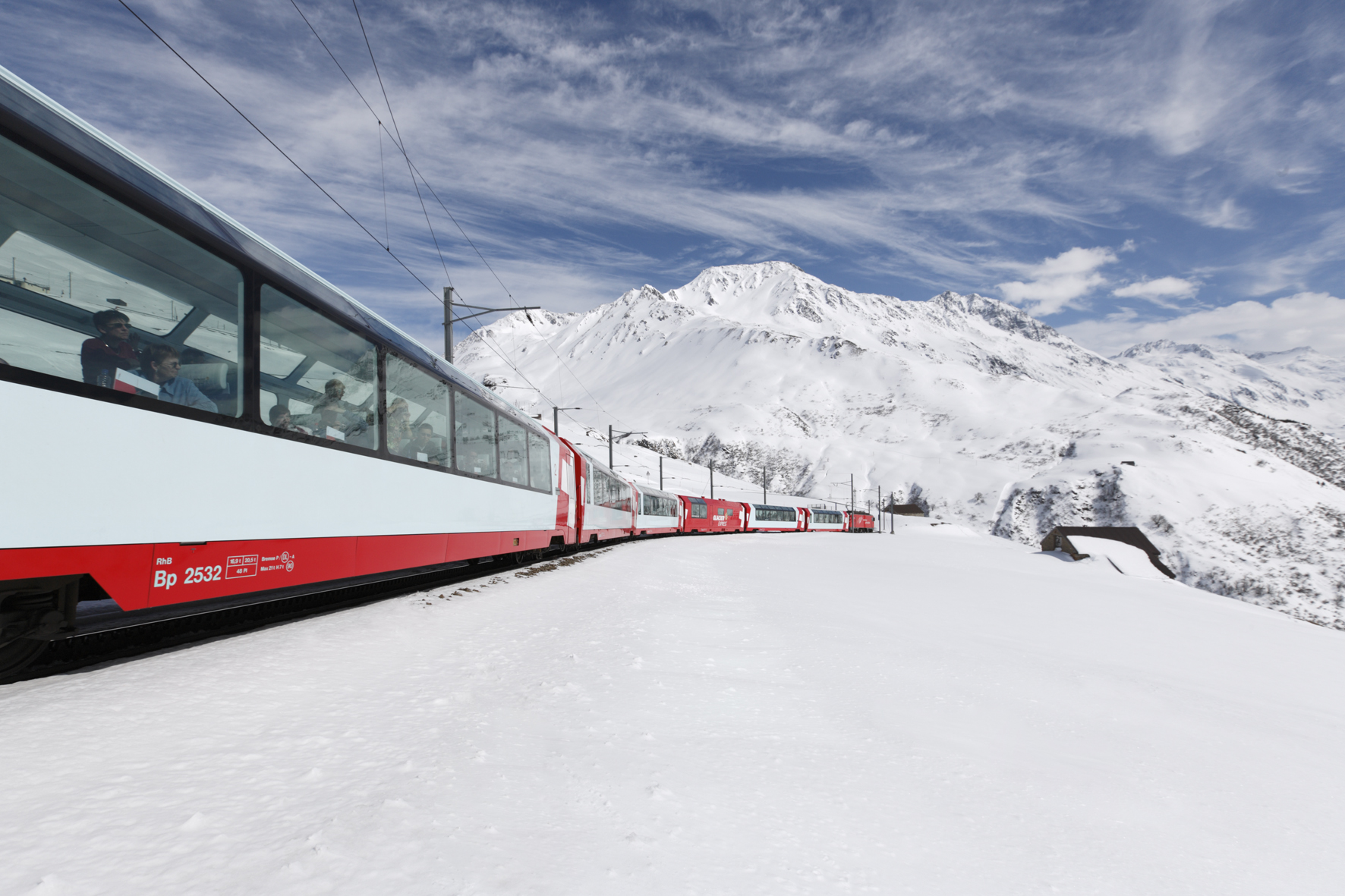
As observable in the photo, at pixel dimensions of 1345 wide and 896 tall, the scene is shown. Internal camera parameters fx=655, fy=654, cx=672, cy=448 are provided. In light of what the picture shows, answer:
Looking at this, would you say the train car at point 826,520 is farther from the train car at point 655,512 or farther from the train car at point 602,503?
the train car at point 602,503

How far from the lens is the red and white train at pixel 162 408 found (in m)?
4.08

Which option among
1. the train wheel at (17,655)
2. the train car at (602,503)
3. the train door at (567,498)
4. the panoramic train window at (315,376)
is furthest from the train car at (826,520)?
the train wheel at (17,655)

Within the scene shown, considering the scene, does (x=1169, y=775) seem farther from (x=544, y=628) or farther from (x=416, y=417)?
(x=416, y=417)

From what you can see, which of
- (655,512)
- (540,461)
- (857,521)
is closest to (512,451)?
(540,461)

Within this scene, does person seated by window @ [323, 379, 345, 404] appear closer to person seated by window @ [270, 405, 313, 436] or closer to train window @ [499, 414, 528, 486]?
person seated by window @ [270, 405, 313, 436]

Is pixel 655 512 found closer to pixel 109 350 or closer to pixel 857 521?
pixel 109 350

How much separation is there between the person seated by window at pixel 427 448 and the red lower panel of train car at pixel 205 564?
3.93 feet

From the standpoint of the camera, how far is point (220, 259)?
5.67 meters

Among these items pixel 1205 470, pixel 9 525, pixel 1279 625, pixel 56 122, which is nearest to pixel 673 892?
pixel 9 525

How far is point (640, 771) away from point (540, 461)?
12.1 m

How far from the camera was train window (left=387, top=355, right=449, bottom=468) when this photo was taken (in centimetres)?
857

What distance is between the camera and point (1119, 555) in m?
47.1

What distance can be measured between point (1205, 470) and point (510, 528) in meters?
167

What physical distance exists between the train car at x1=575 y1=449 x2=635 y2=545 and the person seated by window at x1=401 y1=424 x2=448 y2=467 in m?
9.71
